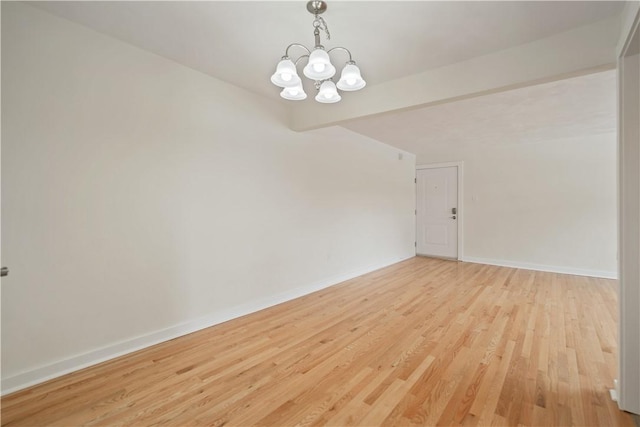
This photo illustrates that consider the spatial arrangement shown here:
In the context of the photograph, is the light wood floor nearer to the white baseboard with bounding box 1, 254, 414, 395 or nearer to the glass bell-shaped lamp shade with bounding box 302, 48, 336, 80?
the white baseboard with bounding box 1, 254, 414, 395

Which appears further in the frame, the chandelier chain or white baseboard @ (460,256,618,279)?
white baseboard @ (460,256,618,279)

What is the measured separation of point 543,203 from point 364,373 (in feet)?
16.6

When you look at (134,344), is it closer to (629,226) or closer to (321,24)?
(321,24)

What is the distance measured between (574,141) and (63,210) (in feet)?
22.5

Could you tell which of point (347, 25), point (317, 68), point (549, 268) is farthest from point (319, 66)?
point (549, 268)

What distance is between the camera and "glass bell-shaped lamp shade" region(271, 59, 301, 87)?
174cm

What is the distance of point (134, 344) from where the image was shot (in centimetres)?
226

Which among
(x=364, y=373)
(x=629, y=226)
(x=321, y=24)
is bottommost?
(x=364, y=373)

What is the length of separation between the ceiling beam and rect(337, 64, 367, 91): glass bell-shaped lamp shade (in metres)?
0.95

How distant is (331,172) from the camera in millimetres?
4195

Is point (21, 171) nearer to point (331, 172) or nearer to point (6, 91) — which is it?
point (6, 91)

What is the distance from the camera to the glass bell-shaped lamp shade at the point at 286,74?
1735mm

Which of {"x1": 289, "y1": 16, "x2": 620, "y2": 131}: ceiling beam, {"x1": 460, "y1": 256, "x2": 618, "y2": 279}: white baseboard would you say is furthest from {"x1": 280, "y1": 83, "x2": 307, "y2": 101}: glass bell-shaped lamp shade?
{"x1": 460, "y1": 256, "x2": 618, "y2": 279}: white baseboard

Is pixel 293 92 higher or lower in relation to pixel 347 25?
lower
